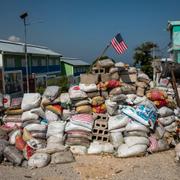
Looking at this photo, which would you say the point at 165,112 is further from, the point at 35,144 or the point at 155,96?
the point at 35,144

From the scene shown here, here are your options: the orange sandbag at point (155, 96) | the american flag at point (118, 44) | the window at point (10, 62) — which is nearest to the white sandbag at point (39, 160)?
the orange sandbag at point (155, 96)

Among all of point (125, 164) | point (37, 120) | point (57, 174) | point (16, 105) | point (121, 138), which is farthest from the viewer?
point (16, 105)

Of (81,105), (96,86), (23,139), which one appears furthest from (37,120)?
(96,86)

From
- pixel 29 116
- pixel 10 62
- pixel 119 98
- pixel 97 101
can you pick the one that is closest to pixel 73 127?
pixel 97 101

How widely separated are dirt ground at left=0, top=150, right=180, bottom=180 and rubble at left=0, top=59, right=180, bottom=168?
0.63 ft

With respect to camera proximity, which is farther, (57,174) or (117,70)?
(117,70)

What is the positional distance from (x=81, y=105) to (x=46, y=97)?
0.87m

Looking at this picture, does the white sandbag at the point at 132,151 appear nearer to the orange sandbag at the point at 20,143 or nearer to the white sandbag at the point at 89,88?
the white sandbag at the point at 89,88

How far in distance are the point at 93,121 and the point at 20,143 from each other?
162cm

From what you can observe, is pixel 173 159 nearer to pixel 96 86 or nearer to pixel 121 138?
pixel 121 138

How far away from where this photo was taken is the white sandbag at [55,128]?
20.9 feet

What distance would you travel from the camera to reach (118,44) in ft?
28.1

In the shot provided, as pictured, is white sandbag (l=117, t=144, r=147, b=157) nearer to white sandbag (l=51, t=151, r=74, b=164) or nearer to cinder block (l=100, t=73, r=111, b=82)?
white sandbag (l=51, t=151, r=74, b=164)

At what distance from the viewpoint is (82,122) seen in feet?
21.0
